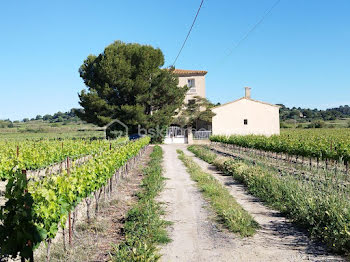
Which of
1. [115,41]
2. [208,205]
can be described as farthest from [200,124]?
[208,205]

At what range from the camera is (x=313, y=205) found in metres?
5.80

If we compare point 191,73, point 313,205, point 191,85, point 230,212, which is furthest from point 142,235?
point 191,73

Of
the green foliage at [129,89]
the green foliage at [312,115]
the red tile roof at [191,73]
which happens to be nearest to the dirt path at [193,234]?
the green foliage at [129,89]

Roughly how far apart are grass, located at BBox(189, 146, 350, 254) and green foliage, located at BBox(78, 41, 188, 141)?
23.7 meters

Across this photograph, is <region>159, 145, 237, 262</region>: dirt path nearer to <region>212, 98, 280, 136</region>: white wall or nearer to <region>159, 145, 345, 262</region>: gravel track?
<region>159, 145, 345, 262</region>: gravel track

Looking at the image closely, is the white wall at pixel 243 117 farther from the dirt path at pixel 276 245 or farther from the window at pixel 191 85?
the dirt path at pixel 276 245

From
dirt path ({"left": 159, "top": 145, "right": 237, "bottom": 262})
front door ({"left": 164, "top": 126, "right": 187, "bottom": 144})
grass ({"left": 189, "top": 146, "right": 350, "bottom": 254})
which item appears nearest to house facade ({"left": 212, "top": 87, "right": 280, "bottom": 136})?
front door ({"left": 164, "top": 126, "right": 187, "bottom": 144})

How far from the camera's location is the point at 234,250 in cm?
486

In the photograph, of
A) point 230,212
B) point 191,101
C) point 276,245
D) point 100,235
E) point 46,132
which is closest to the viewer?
point 276,245

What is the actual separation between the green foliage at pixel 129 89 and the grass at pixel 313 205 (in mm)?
23677

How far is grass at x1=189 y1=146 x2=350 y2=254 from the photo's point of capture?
15.7 feet

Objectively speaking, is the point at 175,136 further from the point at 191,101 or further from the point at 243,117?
the point at 243,117

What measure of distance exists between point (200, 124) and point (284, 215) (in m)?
31.0

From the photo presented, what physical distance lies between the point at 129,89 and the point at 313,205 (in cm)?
2735
